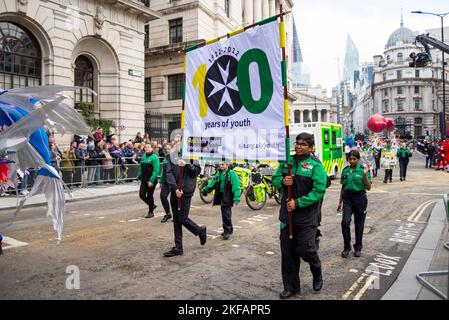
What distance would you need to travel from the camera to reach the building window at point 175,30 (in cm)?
3148

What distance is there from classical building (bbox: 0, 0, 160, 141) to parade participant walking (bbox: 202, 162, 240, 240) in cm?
1487

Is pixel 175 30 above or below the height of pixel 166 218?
above

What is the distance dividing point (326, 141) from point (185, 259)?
13.1 meters

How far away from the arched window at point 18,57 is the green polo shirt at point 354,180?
57.2ft

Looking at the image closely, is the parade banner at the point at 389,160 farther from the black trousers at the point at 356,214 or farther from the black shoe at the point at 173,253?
the black shoe at the point at 173,253

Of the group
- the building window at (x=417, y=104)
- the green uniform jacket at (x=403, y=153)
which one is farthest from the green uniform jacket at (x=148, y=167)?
the building window at (x=417, y=104)

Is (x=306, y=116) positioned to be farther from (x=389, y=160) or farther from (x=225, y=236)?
(x=225, y=236)

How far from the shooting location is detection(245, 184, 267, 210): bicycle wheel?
1033 centimetres

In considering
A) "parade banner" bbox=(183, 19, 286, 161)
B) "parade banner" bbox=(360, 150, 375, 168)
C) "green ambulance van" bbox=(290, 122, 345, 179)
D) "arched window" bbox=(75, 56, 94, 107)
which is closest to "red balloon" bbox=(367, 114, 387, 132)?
"green ambulance van" bbox=(290, 122, 345, 179)

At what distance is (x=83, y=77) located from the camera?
2170 centimetres

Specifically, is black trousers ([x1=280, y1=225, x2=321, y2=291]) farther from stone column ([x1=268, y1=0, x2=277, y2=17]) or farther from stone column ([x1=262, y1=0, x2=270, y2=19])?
stone column ([x1=268, y1=0, x2=277, y2=17])

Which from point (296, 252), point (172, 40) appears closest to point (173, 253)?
point (296, 252)

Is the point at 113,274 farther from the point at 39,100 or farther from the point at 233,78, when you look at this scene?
the point at 233,78
